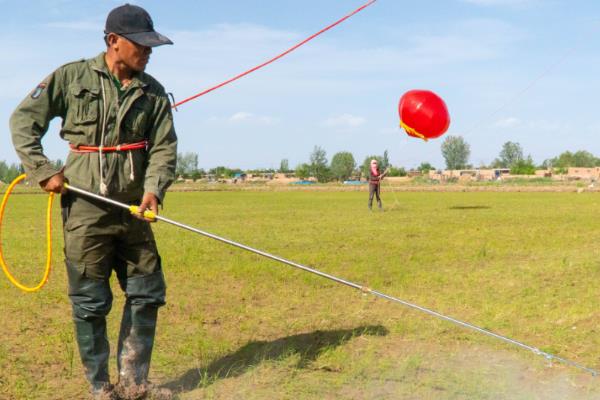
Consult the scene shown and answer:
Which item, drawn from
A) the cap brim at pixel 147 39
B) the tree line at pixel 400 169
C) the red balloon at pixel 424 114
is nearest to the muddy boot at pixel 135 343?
the cap brim at pixel 147 39

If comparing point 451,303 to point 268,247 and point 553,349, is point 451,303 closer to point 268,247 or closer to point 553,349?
point 553,349

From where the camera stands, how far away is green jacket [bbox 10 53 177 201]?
4.02 meters

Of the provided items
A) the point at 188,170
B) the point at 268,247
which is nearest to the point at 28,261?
the point at 268,247

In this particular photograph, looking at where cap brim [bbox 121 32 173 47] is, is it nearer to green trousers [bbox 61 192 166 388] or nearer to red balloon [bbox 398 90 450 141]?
green trousers [bbox 61 192 166 388]

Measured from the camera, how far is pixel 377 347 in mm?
5508

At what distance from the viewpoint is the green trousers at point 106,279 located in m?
4.11

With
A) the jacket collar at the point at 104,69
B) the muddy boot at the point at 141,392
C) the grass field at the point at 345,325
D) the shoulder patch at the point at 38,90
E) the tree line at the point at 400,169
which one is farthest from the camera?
the tree line at the point at 400,169

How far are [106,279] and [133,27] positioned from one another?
5.16ft

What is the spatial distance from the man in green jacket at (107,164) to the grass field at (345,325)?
0.62 meters

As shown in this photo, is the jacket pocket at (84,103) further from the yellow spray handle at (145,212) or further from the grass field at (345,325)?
the grass field at (345,325)

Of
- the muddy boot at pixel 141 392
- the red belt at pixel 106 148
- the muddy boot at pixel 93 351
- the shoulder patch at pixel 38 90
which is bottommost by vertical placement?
the muddy boot at pixel 141 392

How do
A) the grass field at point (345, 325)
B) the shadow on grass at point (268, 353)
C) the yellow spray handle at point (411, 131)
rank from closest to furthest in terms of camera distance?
the grass field at point (345, 325) < the shadow on grass at point (268, 353) < the yellow spray handle at point (411, 131)

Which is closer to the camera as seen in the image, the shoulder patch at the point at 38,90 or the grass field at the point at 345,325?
the shoulder patch at the point at 38,90

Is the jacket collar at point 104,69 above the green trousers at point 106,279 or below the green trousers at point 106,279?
above
